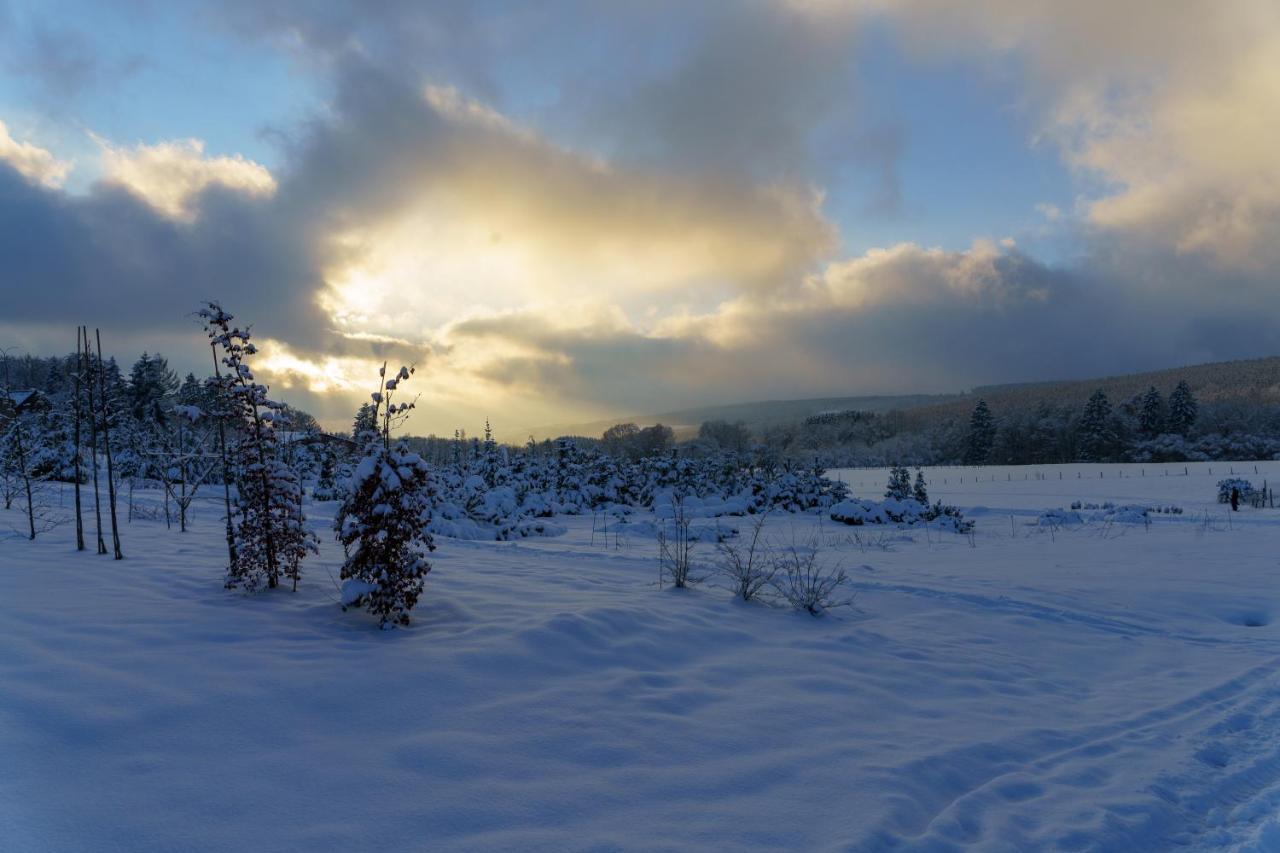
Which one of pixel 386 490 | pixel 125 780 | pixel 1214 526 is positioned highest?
pixel 386 490

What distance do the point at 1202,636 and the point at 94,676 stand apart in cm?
1037

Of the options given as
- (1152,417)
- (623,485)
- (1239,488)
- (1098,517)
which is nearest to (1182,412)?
(1152,417)

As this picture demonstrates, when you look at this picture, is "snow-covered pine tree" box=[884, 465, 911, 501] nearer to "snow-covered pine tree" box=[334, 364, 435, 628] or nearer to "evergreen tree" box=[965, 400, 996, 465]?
"snow-covered pine tree" box=[334, 364, 435, 628]

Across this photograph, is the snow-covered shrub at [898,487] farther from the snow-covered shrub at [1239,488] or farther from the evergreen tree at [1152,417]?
the evergreen tree at [1152,417]

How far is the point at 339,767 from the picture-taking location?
3441 millimetres

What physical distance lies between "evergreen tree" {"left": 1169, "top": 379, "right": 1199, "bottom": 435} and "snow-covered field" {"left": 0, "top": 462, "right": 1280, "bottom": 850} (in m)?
75.5

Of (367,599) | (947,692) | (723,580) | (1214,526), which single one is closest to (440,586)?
(367,599)

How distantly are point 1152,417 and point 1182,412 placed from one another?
284 centimetres

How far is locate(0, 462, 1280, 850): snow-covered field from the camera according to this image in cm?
309

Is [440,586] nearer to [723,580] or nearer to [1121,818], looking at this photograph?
[723,580]

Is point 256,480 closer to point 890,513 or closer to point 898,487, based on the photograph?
point 890,513

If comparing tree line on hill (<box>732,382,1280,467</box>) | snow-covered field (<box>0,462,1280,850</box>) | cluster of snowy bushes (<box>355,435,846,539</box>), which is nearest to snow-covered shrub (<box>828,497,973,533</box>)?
cluster of snowy bushes (<box>355,435,846,539</box>)

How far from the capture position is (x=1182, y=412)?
67688 mm

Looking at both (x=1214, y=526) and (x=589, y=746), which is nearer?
(x=589, y=746)
